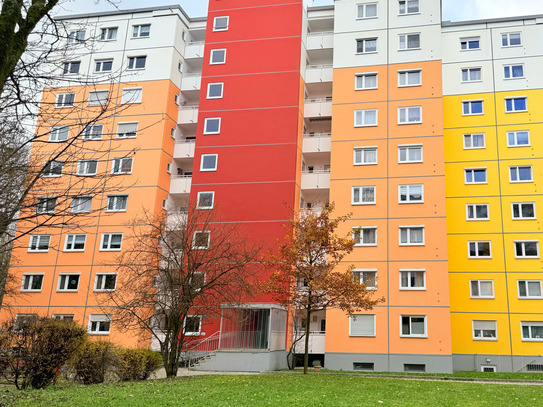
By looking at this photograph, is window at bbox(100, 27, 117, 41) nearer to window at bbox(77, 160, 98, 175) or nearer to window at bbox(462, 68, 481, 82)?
window at bbox(77, 160, 98, 175)

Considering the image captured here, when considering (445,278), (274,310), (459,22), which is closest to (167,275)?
(274,310)

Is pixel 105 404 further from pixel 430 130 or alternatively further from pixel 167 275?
pixel 430 130

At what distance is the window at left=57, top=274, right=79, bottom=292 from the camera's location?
38.9 meters

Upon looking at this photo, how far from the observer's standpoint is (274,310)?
101ft

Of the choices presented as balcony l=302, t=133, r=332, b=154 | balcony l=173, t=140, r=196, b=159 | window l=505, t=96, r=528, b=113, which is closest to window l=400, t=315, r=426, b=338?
balcony l=302, t=133, r=332, b=154

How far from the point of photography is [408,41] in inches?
1505

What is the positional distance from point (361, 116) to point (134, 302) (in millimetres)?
21012

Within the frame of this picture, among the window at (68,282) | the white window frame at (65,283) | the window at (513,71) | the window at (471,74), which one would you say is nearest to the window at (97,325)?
the white window frame at (65,283)

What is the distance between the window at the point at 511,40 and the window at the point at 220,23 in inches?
788

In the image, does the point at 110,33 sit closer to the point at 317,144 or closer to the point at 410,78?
the point at 317,144

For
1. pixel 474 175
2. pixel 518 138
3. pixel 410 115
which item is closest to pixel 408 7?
pixel 410 115

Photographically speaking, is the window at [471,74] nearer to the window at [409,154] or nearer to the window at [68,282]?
the window at [409,154]

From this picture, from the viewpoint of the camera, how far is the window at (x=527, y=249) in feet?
118

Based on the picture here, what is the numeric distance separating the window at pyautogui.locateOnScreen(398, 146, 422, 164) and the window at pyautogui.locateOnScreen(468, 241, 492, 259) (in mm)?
7063
